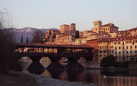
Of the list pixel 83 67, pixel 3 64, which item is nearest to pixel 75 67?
pixel 83 67

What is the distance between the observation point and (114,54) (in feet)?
296

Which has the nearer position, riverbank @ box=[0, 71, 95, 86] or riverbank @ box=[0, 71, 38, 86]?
riverbank @ box=[0, 71, 38, 86]

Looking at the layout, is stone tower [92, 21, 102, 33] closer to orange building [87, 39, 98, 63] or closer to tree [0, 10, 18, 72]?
orange building [87, 39, 98, 63]

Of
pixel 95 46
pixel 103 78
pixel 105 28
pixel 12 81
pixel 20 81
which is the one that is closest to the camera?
pixel 12 81

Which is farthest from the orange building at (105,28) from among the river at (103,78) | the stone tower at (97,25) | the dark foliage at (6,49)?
the dark foliage at (6,49)

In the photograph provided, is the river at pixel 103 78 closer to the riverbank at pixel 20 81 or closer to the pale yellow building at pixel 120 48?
the riverbank at pixel 20 81

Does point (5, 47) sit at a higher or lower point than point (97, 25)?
lower

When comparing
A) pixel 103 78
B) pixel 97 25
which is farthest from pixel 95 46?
pixel 97 25

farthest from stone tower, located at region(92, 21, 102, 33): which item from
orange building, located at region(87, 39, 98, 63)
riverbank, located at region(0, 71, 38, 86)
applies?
riverbank, located at region(0, 71, 38, 86)

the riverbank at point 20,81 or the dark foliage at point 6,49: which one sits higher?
the dark foliage at point 6,49

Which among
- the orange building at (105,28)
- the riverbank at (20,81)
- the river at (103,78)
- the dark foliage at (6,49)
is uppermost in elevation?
the orange building at (105,28)

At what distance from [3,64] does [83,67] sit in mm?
62879

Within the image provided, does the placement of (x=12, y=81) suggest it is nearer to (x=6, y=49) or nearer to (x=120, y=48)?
(x=6, y=49)

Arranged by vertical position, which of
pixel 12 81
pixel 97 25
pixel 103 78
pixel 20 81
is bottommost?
pixel 103 78
